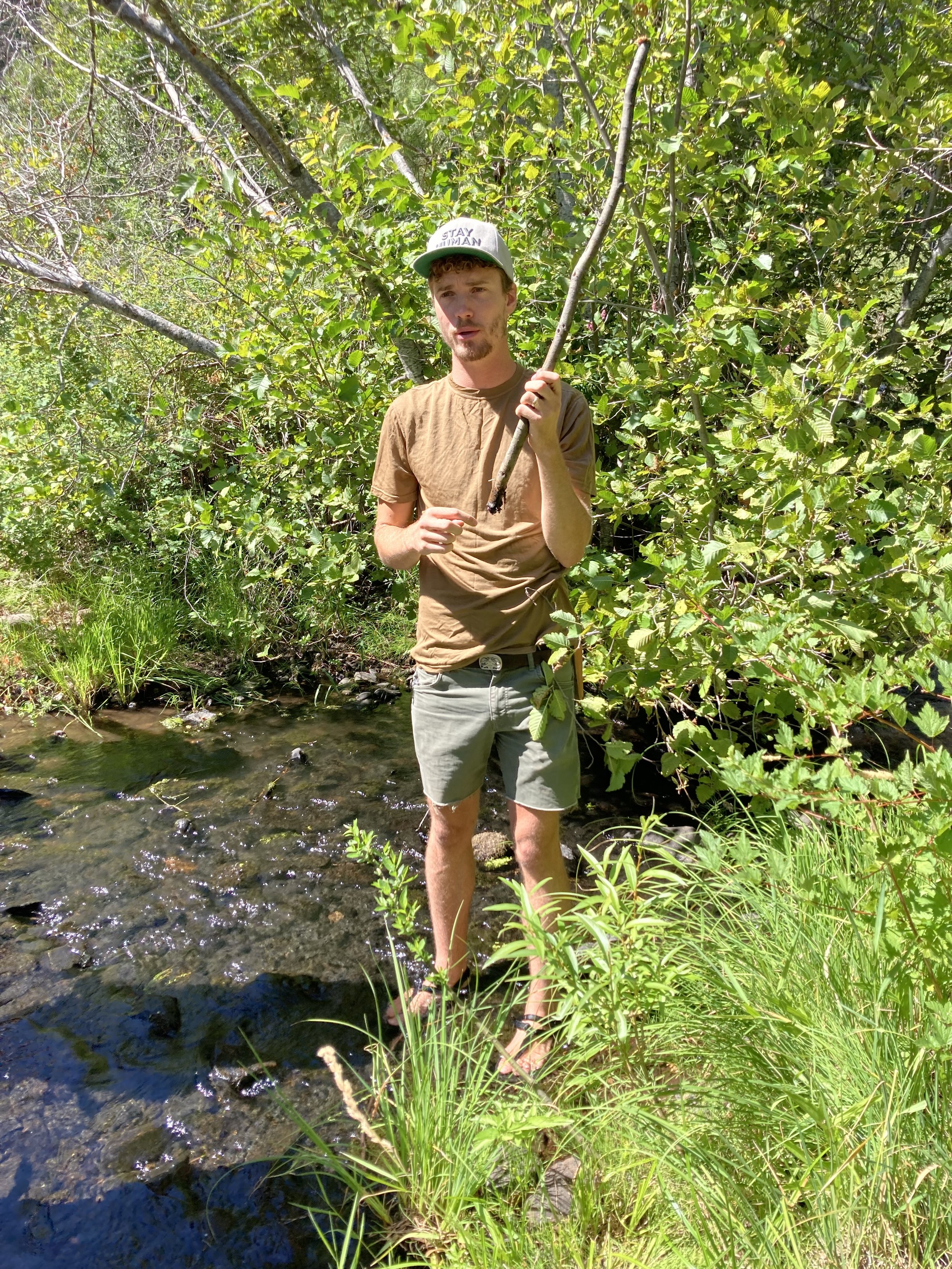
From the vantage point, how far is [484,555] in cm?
242

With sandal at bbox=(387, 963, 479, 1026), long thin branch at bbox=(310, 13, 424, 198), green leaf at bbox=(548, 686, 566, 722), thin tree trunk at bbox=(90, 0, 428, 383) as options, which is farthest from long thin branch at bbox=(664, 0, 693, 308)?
sandal at bbox=(387, 963, 479, 1026)

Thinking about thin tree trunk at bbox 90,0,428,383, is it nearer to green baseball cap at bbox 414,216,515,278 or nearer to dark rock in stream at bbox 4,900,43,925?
green baseball cap at bbox 414,216,515,278

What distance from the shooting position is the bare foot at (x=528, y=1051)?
226 cm

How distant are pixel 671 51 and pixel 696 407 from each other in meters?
1.55

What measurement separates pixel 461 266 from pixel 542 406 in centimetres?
54

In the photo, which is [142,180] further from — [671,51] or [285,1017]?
[285,1017]

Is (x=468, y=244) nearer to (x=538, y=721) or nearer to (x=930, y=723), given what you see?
(x=538, y=721)

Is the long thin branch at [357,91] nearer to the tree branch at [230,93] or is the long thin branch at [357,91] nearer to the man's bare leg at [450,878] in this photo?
the tree branch at [230,93]

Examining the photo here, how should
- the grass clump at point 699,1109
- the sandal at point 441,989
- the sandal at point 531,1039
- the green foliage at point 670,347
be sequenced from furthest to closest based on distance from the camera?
1. the green foliage at point 670,347
2. the sandal at point 441,989
3. the sandal at point 531,1039
4. the grass clump at point 699,1109

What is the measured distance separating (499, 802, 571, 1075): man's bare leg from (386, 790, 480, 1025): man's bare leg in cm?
18

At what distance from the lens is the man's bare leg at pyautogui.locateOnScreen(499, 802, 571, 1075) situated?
2449 millimetres

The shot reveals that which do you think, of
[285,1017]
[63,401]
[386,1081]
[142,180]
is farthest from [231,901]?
[142,180]

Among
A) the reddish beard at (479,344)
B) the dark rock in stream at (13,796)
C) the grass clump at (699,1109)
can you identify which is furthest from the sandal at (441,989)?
the dark rock in stream at (13,796)

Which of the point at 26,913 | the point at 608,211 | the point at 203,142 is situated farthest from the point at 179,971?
the point at 203,142
